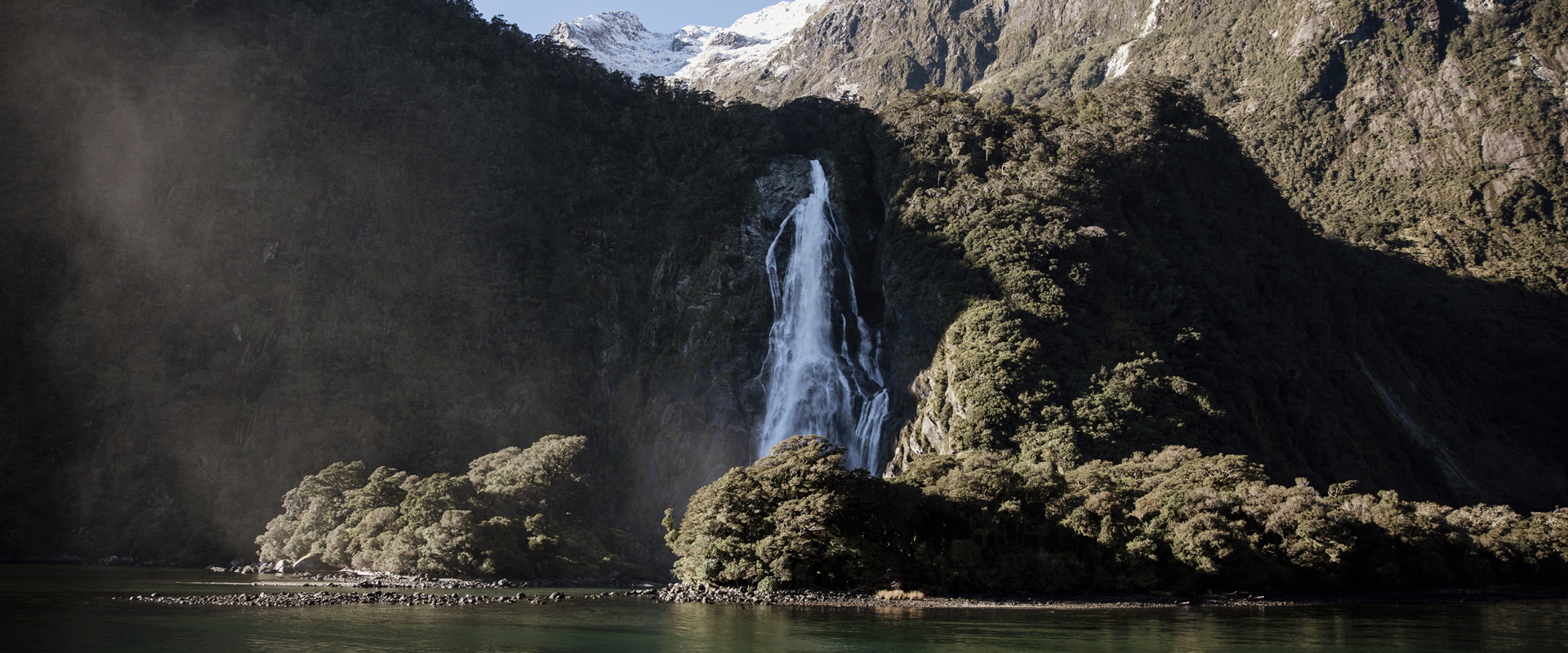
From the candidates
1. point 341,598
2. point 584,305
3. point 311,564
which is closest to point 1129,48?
point 584,305

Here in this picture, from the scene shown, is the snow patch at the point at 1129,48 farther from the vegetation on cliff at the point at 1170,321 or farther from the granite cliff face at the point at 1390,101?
the vegetation on cliff at the point at 1170,321

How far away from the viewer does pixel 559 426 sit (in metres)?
75.9

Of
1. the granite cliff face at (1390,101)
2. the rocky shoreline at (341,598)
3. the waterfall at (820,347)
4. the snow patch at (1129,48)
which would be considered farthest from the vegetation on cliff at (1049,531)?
the snow patch at (1129,48)

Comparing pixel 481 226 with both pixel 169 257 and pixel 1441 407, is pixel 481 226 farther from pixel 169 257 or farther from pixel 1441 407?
pixel 1441 407

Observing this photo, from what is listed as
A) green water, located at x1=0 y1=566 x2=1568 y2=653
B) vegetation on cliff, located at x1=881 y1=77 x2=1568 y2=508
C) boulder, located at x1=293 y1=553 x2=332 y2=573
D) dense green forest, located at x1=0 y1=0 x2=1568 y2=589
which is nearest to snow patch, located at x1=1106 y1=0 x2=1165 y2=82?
dense green forest, located at x1=0 y1=0 x2=1568 y2=589

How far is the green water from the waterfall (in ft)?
93.7

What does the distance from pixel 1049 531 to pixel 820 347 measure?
3205cm

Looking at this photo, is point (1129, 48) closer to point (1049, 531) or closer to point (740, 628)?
point (1049, 531)

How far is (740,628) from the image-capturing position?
107 ft

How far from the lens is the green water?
27688 millimetres

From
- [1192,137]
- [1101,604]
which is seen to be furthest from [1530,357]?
[1101,604]

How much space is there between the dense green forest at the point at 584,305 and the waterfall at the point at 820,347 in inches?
64.5

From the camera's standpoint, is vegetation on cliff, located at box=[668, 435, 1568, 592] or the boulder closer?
vegetation on cliff, located at box=[668, 435, 1568, 592]

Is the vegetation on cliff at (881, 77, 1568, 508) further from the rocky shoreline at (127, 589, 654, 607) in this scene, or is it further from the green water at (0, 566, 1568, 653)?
the rocky shoreline at (127, 589, 654, 607)
